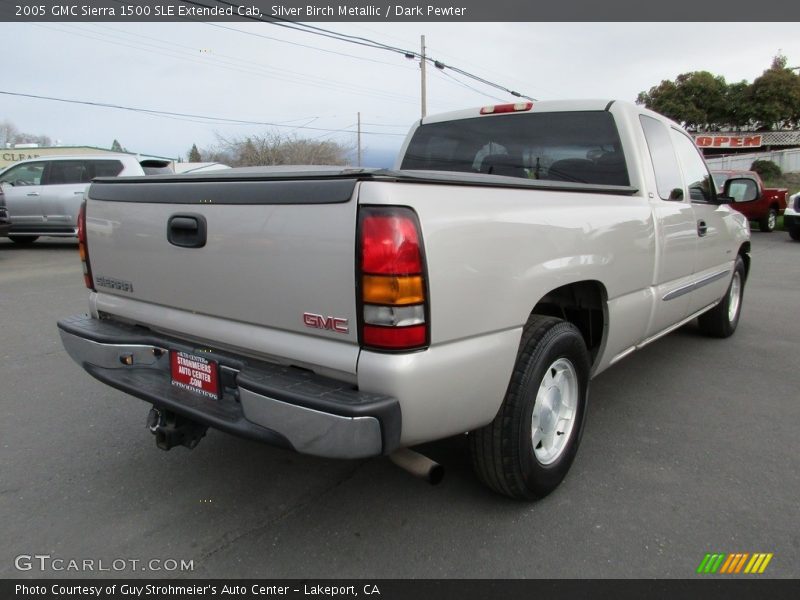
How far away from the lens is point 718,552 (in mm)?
2344

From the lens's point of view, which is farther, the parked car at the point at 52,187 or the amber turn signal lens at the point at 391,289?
the parked car at the point at 52,187

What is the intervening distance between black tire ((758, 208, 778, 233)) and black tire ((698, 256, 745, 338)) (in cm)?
1388

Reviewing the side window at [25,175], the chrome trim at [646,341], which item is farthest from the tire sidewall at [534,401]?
the side window at [25,175]

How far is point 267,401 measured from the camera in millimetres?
1999

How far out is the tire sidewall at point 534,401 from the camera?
240cm

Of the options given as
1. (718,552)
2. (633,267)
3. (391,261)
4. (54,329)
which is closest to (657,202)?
(633,267)

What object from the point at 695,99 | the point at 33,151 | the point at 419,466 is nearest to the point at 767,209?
the point at 419,466

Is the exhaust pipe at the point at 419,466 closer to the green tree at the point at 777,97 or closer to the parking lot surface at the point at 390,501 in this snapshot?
the parking lot surface at the point at 390,501

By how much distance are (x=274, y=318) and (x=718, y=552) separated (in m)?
2.02

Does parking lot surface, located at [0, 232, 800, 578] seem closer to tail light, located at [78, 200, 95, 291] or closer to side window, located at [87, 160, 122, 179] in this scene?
tail light, located at [78, 200, 95, 291]

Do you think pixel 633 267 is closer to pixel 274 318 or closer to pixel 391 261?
pixel 391 261

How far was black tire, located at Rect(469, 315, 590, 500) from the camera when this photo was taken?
2.37 meters

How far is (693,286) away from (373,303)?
10.3ft

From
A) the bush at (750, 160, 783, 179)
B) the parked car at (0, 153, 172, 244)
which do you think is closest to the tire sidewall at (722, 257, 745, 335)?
the parked car at (0, 153, 172, 244)
